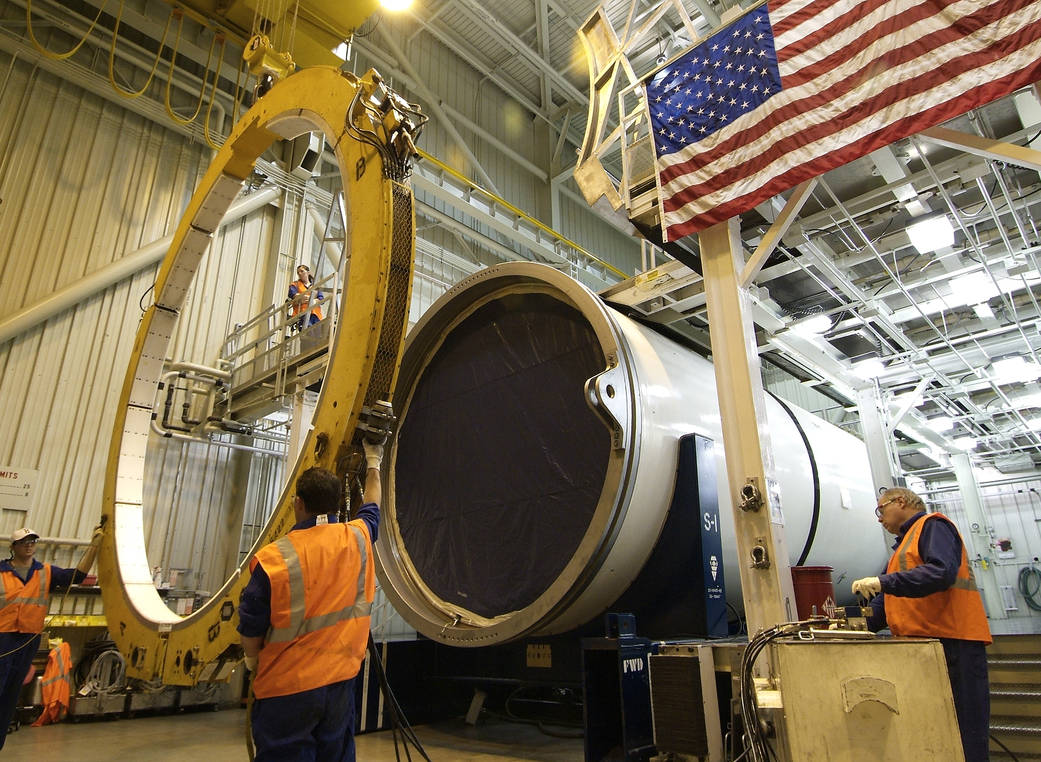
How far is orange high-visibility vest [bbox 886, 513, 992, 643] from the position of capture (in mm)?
3020

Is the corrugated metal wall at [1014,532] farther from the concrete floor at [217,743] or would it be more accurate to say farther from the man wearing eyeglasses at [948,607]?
the concrete floor at [217,743]

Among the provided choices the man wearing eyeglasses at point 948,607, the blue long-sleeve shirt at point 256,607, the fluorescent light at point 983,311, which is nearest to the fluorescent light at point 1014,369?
the fluorescent light at point 983,311

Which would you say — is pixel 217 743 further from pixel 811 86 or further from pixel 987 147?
pixel 987 147

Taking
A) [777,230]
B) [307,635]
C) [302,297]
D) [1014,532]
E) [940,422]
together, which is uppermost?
[302,297]

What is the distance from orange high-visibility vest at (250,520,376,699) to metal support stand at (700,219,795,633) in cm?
225

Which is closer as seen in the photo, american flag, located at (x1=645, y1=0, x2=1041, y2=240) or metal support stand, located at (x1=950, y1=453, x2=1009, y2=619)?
american flag, located at (x1=645, y1=0, x2=1041, y2=240)

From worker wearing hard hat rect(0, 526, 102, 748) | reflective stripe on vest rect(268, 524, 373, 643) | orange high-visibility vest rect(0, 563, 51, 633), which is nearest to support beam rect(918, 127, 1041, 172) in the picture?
reflective stripe on vest rect(268, 524, 373, 643)

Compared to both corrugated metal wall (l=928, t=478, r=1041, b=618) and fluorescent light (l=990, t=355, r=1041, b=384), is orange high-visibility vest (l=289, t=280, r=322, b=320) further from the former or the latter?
corrugated metal wall (l=928, t=478, r=1041, b=618)

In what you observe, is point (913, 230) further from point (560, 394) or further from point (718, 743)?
point (718, 743)

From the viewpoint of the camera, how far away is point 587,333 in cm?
439

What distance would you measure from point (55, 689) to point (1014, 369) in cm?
1100

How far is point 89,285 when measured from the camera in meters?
7.70

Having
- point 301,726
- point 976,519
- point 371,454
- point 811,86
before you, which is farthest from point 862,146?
point 976,519

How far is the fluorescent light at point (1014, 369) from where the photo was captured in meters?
7.94
